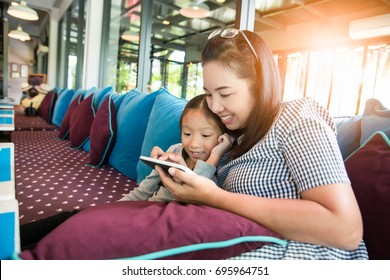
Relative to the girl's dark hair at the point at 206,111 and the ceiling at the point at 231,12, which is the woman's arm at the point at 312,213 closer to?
the girl's dark hair at the point at 206,111

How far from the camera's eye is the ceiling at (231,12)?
5559 millimetres

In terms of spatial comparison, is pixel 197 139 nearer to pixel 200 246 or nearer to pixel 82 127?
pixel 200 246

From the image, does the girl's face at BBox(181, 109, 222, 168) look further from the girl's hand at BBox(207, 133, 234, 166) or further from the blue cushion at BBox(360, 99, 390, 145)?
the blue cushion at BBox(360, 99, 390, 145)

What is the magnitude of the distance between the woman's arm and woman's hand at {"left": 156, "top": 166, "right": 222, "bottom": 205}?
0.5 inches

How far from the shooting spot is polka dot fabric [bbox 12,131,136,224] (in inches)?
50.4

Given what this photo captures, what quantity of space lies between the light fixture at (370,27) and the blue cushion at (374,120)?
5.46 m

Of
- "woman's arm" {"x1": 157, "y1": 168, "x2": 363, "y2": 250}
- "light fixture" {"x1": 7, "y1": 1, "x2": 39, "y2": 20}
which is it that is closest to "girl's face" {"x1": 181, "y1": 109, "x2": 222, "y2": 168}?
"woman's arm" {"x1": 157, "y1": 168, "x2": 363, "y2": 250}

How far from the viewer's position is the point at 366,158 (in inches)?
29.9

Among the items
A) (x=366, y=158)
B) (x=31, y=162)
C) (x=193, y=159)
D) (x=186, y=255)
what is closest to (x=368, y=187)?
(x=366, y=158)

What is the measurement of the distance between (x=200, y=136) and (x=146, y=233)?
58 cm

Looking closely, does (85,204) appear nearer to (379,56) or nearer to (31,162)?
(31,162)

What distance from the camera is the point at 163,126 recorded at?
1437 millimetres

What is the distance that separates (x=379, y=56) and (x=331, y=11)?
1.33m

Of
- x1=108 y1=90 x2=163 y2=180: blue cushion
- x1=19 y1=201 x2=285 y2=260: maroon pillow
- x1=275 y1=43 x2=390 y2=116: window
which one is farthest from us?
x1=275 y1=43 x2=390 y2=116: window
